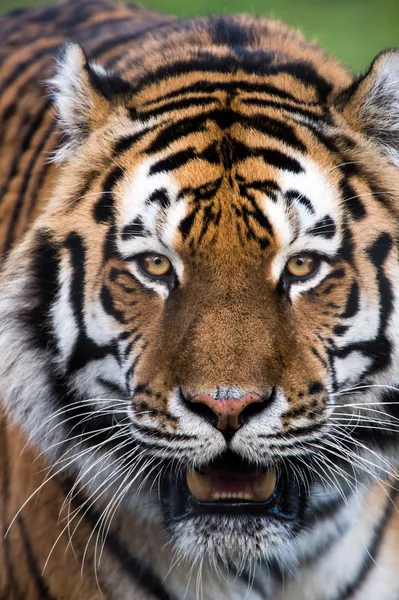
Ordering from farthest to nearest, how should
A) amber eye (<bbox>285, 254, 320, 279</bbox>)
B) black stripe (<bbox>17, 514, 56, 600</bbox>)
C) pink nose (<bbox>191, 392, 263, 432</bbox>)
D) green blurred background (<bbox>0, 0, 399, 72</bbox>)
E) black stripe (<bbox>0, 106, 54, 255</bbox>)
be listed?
green blurred background (<bbox>0, 0, 399, 72</bbox>) → black stripe (<bbox>0, 106, 54, 255</bbox>) → black stripe (<bbox>17, 514, 56, 600</bbox>) → amber eye (<bbox>285, 254, 320, 279</bbox>) → pink nose (<bbox>191, 392, 263, 432</bbox>)

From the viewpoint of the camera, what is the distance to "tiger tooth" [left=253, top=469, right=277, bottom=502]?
1.57 m

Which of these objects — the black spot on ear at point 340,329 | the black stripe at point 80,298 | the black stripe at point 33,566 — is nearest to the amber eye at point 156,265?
the black stripe at point 80,298

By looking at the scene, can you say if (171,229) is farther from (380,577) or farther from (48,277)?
(380,577)

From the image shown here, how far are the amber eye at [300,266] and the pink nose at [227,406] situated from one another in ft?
0.69

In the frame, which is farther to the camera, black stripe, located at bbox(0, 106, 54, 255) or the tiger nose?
black stripe, located at bbox(0, 106, 54, 255)

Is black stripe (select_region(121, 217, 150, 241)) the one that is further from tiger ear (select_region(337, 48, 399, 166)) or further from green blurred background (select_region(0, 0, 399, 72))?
green blurred background (select_region(0, 0, 399, 72))

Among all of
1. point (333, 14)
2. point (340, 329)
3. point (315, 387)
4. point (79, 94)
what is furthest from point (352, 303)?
point (333, 14)

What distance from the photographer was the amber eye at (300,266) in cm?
152

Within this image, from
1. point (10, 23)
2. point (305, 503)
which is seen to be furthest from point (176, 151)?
point (10, 23)

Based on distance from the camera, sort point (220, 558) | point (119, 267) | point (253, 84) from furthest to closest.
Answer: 1. point (220, 558)
2. point (253, 84)
3. point (119, 267)

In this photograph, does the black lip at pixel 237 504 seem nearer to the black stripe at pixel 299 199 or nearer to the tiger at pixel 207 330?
the tiger at pixel 207 330

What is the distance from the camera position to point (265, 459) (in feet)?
4.84

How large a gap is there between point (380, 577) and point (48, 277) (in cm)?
82

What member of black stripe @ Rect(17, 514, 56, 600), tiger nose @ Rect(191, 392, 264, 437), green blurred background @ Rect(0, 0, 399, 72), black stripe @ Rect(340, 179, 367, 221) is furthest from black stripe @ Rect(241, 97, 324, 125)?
green blurred background @ Rect(0, 0, 399, 72)
